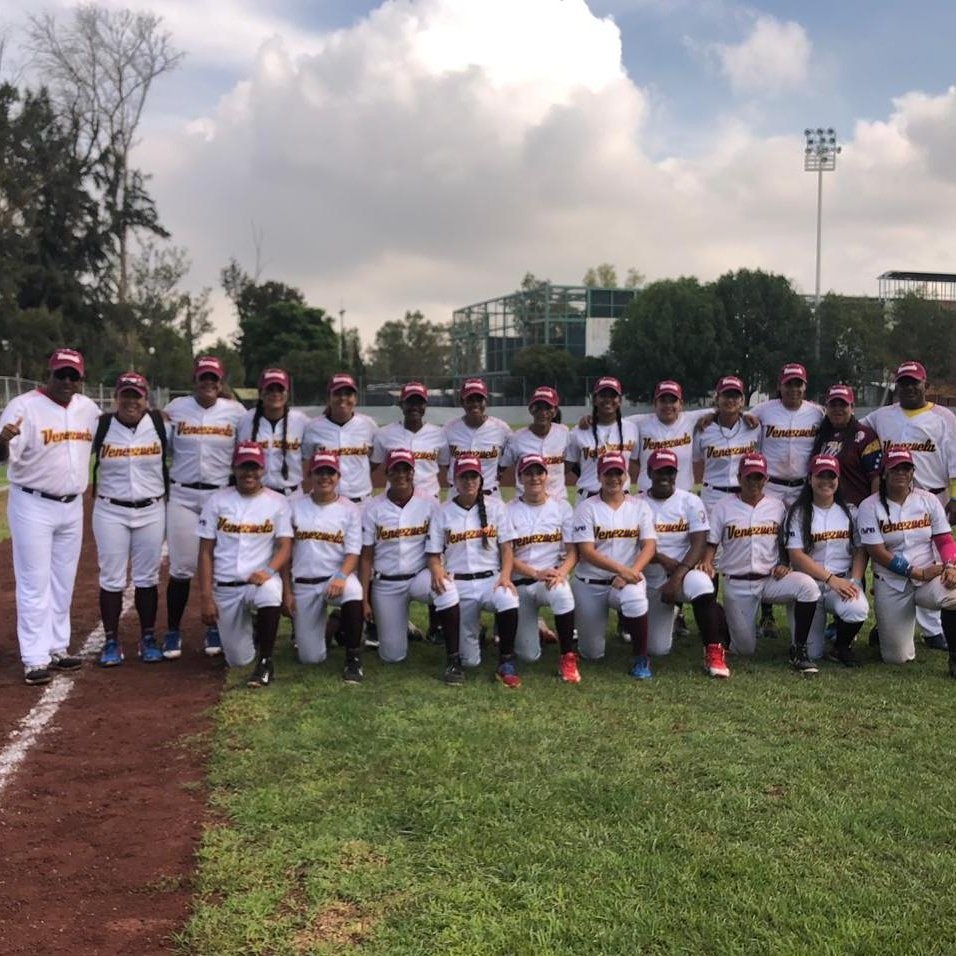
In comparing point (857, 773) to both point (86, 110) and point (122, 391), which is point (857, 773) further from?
point (86, 110)

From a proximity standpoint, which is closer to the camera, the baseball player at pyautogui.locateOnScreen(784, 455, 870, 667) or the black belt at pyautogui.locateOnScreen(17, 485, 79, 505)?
the black belt at pyautogui.locateOnScreen(17, 485, 79, 505)

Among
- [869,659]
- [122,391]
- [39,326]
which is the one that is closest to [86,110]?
[39,326]

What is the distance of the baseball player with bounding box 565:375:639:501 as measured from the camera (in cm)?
658

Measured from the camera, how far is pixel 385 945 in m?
2.85

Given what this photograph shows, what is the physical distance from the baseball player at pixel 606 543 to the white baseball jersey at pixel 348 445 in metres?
1.59

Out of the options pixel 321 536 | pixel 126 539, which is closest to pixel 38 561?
pixel 126 539

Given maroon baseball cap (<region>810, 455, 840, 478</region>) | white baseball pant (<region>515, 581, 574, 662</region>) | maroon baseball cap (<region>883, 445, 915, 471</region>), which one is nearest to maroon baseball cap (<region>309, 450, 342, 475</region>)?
white baseball pant (<region>515, 581, 574, 662</region>)

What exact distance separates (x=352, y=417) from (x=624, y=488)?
78.3 inches

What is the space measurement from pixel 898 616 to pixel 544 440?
104 inches

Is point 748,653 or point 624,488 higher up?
point 624,488

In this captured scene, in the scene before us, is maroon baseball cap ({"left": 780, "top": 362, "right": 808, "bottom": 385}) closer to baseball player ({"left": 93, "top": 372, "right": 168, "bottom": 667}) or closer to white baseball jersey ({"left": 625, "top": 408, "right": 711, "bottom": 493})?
white baseball jersey ({"left": 625, "top": 408, "right": 711, "bottom": 493})

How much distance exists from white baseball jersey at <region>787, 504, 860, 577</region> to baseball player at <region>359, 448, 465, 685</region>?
2367mm

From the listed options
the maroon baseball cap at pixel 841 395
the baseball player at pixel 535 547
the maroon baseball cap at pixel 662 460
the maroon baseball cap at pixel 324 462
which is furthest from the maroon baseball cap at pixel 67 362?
the maroon baseball cap at pixel 841 395

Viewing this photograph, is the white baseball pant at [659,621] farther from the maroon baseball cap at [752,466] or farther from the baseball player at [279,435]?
the baseball player at [279,435]
